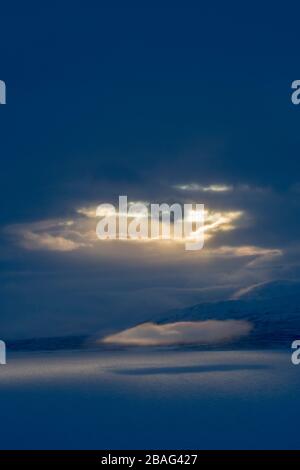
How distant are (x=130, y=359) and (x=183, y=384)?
25706mm

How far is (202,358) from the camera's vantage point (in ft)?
305

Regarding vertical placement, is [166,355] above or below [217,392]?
above

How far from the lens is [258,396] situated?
60531 mm

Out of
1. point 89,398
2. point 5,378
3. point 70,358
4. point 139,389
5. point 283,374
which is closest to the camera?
point 89,398

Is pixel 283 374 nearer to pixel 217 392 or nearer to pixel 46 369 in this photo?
pixel 217 392

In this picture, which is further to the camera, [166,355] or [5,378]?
[166,355]

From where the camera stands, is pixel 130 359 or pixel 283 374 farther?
pixel 130 359

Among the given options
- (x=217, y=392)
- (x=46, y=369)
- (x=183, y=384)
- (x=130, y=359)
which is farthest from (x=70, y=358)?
(x=217, y=392)

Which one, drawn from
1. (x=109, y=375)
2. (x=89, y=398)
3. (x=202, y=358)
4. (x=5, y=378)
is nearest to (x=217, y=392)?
(x=89, y=398)

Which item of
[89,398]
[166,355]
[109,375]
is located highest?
[166,355]

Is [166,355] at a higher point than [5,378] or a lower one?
higher

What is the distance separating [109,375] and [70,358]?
61.1 ft

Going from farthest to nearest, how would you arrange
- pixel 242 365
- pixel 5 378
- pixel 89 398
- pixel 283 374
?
pixel 242 365, pixel 283 374, pixel 5 378, pixel 89 398

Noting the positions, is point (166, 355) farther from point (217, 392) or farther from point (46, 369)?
point (217, 392)
